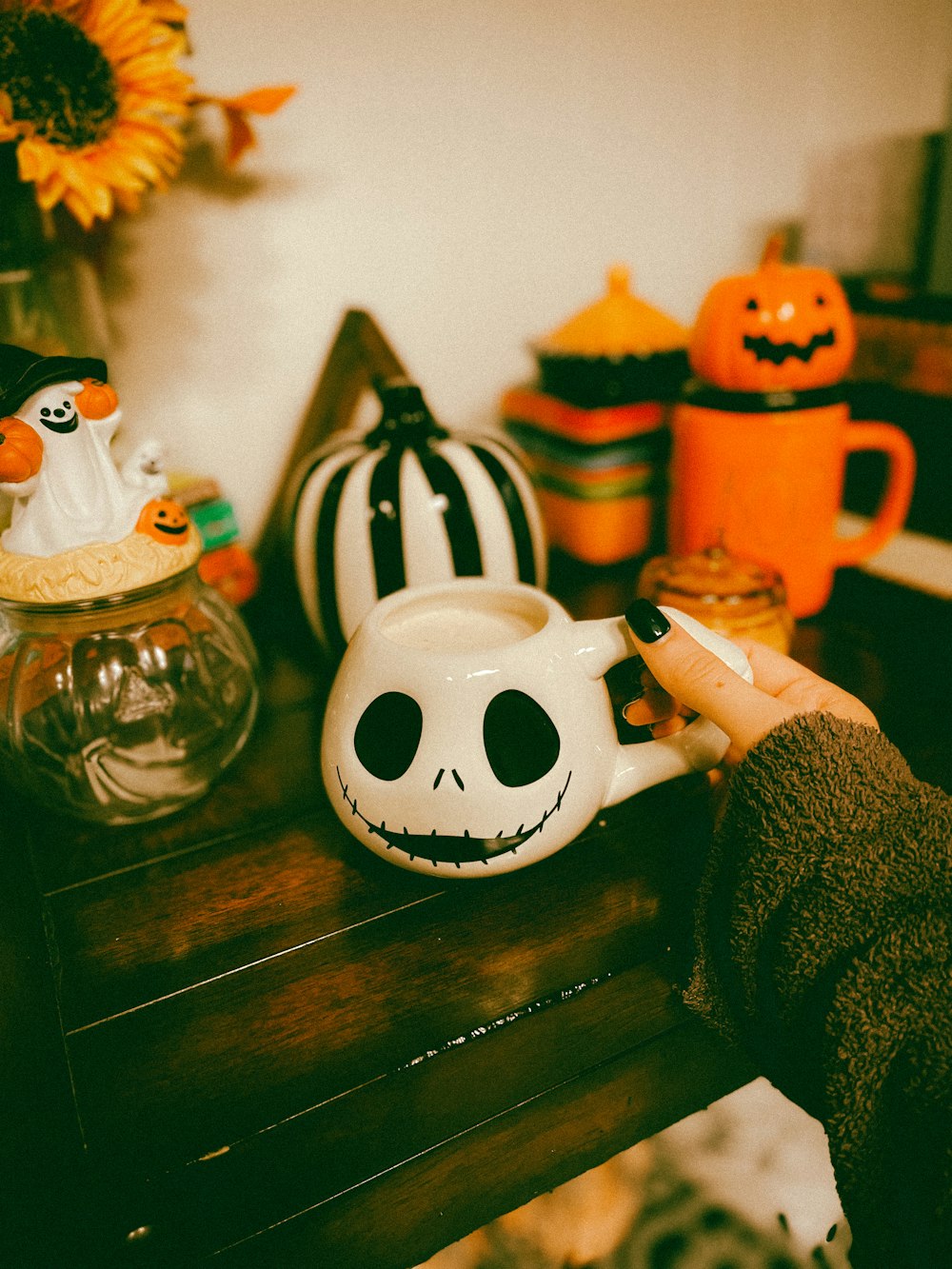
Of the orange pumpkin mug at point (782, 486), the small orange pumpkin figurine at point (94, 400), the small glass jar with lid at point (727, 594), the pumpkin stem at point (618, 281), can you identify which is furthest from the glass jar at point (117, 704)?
the pumpkin stem at point (618, 281)

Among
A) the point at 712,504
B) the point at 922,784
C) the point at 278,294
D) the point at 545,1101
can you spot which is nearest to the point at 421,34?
the point at 278,294

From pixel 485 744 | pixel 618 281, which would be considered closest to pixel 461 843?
pixel 485 744

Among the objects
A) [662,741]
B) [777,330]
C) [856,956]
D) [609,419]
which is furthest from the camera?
[609,419]

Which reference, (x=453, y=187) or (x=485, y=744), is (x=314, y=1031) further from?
(x=453, y=187)

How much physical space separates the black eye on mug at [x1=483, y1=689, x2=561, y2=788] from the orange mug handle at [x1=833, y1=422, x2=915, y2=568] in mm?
488

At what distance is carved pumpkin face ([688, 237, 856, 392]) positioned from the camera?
75cm

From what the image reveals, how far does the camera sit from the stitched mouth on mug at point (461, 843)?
1.53ft

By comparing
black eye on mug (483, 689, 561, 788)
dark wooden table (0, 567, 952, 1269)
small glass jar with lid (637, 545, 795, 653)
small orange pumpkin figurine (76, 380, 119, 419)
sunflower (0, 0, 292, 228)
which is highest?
sunflower (0, 0, 292, 228)

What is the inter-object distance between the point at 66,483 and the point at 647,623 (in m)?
0.35

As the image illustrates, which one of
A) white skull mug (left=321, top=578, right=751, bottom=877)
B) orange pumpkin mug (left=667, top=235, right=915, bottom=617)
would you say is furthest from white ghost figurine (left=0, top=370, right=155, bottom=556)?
orange pumpkin mug (left=667, top=235, right=915, bottom=617)

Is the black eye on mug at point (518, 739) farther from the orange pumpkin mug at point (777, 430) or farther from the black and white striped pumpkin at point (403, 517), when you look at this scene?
the orange pumpkin mug at point (777, 430)

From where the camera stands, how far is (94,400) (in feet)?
1.68

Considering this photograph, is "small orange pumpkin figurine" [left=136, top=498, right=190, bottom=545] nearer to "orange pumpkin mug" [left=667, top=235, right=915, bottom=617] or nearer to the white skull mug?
the white skull mug

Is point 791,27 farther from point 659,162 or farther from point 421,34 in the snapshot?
point 421,34
